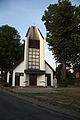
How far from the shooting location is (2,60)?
45406 mm

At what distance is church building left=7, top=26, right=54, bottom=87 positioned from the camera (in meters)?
35.4

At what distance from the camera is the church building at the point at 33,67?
116 ft

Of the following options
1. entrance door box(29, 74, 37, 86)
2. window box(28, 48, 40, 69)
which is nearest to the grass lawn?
entrance door box(29, 74, 37, 86)

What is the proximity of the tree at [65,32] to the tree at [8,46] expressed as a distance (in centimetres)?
1197

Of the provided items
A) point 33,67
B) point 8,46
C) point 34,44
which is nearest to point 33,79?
point 33,67

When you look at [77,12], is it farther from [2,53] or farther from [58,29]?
[2,53]

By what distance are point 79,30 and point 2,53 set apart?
19.9 metres

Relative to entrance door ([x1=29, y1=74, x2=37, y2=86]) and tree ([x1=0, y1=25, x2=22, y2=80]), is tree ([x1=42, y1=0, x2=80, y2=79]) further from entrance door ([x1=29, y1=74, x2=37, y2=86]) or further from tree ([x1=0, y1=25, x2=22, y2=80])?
tree ([x1=0, y1=25, x2=22, y2=80])

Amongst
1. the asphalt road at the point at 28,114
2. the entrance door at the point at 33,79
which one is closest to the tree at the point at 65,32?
the entrance door at the point at 33,79

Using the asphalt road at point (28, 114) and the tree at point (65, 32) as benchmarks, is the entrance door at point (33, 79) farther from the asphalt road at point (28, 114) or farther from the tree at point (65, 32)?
the asphalt road at point (28, 114)

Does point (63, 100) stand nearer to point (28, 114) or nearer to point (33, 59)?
point (28, 114)

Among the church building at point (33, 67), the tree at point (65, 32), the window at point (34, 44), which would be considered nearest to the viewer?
the church building at point (33, 67)

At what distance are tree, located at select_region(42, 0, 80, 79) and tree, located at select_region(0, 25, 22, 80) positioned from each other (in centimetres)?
1197

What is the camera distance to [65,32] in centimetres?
3700
